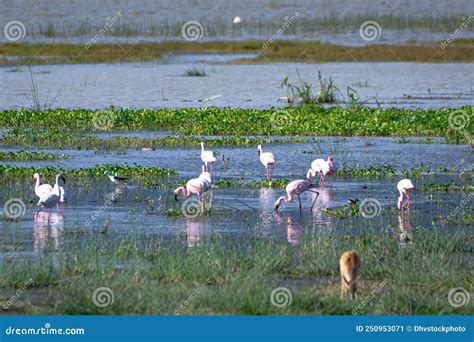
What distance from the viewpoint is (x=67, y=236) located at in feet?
46.9

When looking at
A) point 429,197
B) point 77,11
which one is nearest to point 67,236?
point 429,197

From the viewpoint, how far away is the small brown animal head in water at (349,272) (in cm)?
1074

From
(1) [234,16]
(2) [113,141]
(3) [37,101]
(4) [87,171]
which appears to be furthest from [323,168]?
(1) [234,16]

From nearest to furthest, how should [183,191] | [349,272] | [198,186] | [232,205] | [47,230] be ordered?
[349,272]
[47,230]
[198,186]
[183,191]
[232,205]

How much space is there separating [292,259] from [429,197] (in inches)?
201

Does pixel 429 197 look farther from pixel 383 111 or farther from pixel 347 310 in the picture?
pixel 383 111

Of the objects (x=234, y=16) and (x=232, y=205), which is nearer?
(x=232, y=205)

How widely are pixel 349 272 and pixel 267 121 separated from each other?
15277mm

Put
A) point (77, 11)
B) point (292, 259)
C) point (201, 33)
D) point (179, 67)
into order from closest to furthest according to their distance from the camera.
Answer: point (292, 259) → point (179, 67) → point (201, 33) → point (77, 11)

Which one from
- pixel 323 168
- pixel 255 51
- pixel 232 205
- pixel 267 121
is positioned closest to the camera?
pixel 232 205

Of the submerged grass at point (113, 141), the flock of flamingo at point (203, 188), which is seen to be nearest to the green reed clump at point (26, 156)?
the submerged grass at point (113, 141)

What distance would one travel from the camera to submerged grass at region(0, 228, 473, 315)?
10531 mm

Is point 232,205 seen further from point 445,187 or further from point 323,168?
point 445,187

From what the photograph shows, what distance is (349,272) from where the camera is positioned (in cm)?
1080
